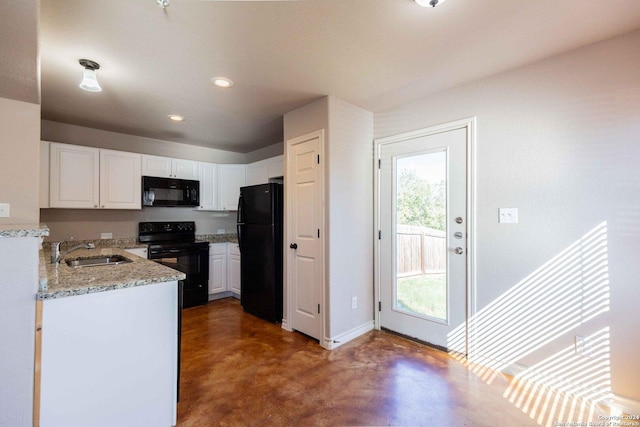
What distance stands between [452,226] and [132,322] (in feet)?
7.98

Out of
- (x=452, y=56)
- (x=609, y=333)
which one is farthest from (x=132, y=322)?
(x=609, y=333)

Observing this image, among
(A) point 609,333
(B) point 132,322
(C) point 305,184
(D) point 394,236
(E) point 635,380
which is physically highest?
(C) point 305,184

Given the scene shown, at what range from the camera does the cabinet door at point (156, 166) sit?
380cm

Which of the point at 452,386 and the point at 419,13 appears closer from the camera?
the point at 419,13

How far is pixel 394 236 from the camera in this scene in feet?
9.53

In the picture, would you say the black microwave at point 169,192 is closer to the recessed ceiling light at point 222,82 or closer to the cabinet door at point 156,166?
the cabinet door at point 156,166

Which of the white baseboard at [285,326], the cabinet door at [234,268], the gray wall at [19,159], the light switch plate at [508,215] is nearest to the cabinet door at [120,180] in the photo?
the gray wall at [19,159]

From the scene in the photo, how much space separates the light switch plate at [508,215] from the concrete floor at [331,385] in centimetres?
119

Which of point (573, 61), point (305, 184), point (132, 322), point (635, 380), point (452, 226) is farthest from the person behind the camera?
point (305, 184)

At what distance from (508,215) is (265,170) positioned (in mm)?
3144

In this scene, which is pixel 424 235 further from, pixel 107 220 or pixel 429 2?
pixel 107 220

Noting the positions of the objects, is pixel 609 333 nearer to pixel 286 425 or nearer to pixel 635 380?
pixel 635 380

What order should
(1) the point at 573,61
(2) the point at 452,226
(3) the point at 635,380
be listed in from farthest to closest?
1. (2) the point at 452,226
2. (1) the point at 573,61
3. (3) the point at 635,380

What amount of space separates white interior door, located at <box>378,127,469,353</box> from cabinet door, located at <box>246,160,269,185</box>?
1.94 m
